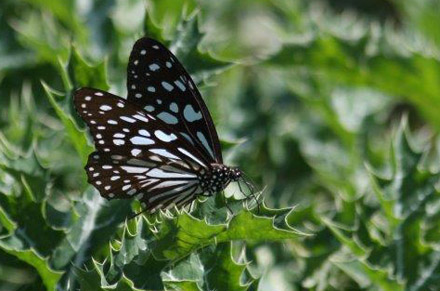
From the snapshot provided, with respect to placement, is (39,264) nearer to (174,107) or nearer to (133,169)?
(133,169)

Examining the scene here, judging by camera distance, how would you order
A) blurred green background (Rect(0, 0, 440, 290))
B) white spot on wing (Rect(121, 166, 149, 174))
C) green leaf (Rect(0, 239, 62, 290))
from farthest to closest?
1. white spot on wing (Rect(121, 166, 149, 174))
2. blurred green background (Rect(0, 0, 440, 290))
3. green leaf (Rect(0, 239, 62, 290))

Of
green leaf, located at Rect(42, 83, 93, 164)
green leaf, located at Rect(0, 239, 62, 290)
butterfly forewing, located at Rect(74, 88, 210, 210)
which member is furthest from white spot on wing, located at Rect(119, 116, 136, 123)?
green leaf, located at Rect(0, 239, 62, 290)

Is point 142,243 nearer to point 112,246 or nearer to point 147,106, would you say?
point 112,246

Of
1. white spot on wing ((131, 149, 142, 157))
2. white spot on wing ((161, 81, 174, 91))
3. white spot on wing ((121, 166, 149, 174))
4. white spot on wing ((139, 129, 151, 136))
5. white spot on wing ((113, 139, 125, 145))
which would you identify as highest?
white spot on wing ((161, 81, 174, 91))

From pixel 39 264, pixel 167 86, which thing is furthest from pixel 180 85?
pixel 39 264

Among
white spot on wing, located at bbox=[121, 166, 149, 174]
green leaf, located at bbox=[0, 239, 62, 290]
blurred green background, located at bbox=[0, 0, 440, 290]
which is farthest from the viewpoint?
white spot on wing, located at bbox=[121, 166, 149, 174]

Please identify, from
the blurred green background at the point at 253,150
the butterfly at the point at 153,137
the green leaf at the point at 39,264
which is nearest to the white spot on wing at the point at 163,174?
the butterfly at the point at 153,137

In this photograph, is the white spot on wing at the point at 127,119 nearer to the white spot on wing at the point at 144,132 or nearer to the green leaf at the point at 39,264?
the white spot on wing at the point at 144,132

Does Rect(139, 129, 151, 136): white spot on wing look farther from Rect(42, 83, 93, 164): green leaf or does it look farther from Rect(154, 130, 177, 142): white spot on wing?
Rect(42, 83, 93, 164): green leaf
